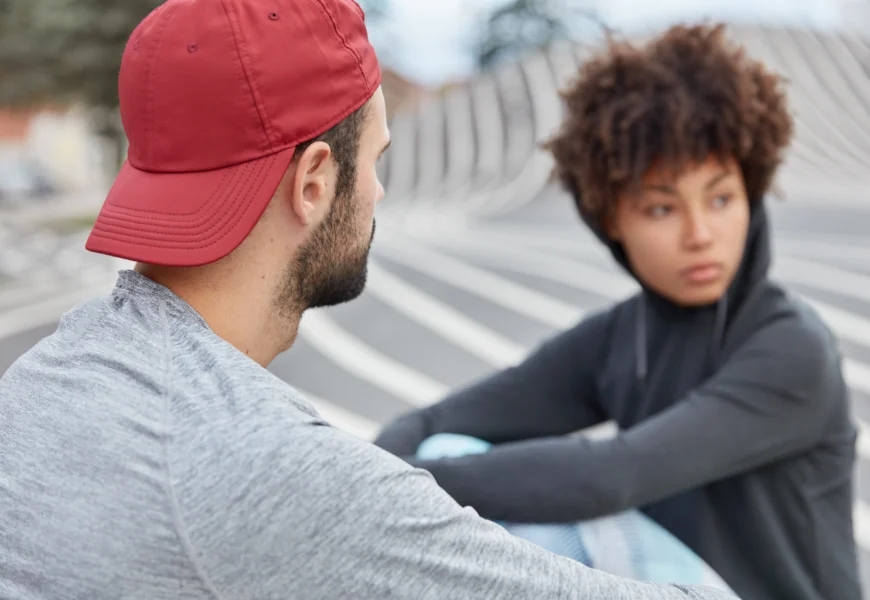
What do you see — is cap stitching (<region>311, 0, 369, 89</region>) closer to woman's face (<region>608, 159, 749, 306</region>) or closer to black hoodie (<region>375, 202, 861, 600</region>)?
black hoodie (<region>375, 202, 861, 600</region>)

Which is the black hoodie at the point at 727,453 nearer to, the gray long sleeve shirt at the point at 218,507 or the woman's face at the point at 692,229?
the woman's face at the point at 692,229

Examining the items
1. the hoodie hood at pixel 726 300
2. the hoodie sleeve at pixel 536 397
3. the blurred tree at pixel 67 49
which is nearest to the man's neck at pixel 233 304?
the hoodie sleeve at pixel 536 397

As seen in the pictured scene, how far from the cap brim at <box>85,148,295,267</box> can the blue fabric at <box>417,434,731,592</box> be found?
2.56 ft

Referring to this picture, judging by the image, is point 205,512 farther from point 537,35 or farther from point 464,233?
point 537,35

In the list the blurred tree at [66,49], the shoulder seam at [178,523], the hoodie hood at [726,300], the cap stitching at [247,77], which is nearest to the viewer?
the shoulder seam at [178,523]

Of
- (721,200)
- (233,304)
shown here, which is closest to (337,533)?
(233,304)

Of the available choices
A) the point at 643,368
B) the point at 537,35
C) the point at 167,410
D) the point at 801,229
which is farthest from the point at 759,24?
the point at 537,35

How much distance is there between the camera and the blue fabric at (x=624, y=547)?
1.67m

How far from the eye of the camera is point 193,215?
1.19m

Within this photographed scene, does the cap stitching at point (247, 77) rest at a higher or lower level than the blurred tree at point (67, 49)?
higher

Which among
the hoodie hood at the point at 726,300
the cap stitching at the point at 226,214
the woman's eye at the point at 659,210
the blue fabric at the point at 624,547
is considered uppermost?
the cap stitching at the point at 226,214

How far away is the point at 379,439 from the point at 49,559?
1186 mm

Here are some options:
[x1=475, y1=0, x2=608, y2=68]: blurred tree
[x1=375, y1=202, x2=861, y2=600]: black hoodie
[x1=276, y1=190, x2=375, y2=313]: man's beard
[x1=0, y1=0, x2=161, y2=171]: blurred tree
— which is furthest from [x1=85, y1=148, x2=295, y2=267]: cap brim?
[x1=475, y1=0, x2=608, y2=68]: blurred tree

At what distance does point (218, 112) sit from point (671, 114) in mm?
1178
